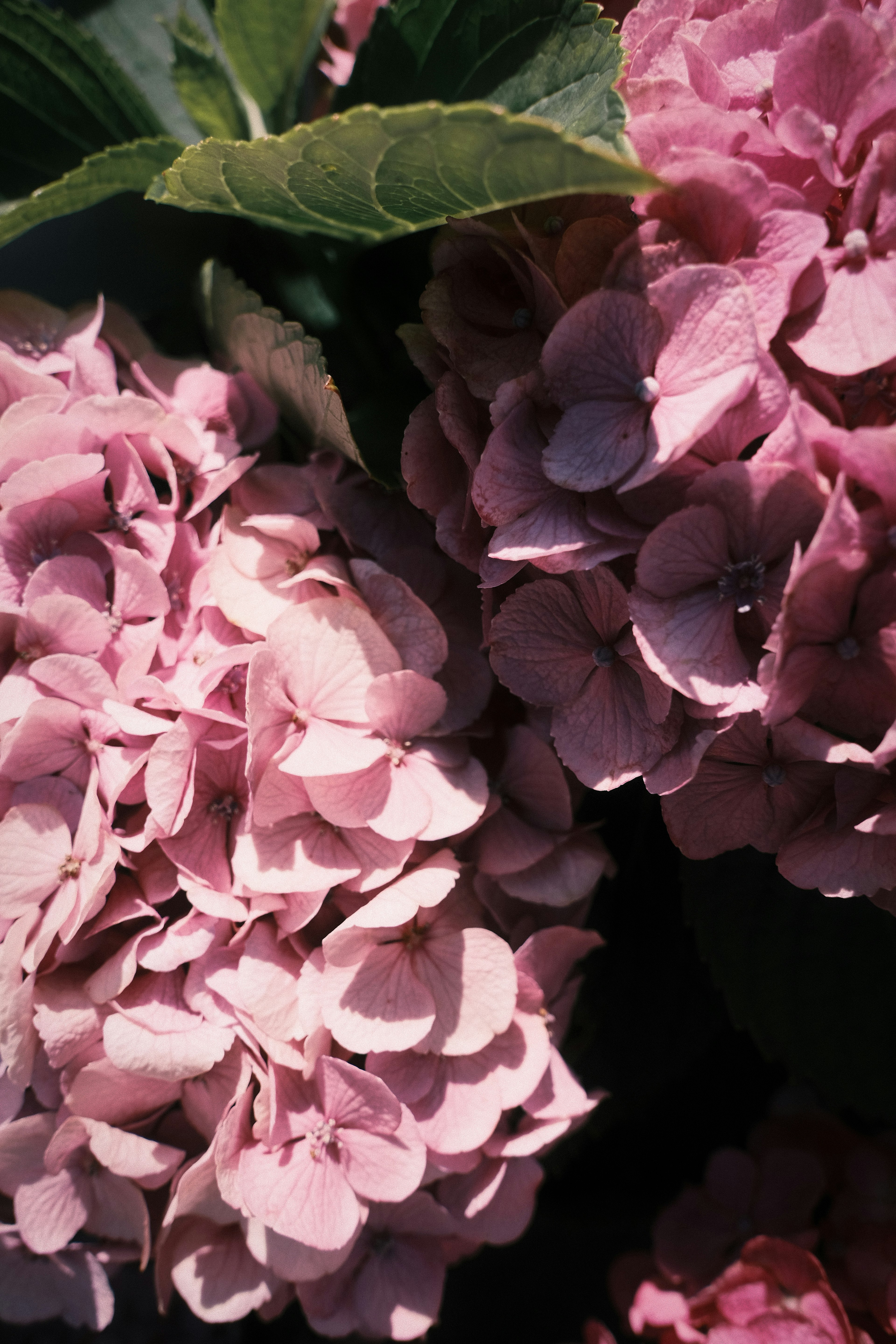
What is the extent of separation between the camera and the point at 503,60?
0.51 metres

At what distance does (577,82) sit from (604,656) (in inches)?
10.3

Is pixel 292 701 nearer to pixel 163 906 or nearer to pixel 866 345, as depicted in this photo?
pixel 163 906

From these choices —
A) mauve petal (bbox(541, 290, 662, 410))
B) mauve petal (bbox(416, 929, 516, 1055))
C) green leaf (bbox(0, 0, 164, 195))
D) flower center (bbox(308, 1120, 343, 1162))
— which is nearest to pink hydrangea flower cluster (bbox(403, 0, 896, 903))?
mauve petal (bbox(541, 290, 662, 410))

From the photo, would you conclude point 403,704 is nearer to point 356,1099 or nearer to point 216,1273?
point 356,1099

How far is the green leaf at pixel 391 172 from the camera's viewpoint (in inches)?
14.4

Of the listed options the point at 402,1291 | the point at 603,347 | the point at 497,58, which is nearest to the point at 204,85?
the point at 497,58

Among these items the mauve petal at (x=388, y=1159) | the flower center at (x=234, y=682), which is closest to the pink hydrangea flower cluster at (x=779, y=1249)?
the mauve petal at (x=388, y=1159)

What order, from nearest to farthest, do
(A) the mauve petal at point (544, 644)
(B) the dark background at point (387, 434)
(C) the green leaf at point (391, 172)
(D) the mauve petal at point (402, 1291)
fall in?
(C) the green leaf at point (391, 172) < (A) the mauve petal at point (544, 644) < (D) the mauve petal at point (402, 1291) < (B) the dark background at point (387, 434)

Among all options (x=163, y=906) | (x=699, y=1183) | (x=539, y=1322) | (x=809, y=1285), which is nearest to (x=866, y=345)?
(x=163, y=906)

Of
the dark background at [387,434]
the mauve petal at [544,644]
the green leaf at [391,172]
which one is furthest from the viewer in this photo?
the dark background at [387,434]

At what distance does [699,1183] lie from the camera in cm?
88

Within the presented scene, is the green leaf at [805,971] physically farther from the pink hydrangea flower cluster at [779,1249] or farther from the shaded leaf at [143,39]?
the shaded leaf at [143,39]

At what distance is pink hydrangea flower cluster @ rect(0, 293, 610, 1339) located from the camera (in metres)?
0.48

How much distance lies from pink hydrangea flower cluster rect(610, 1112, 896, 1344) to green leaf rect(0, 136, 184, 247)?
729 mm
